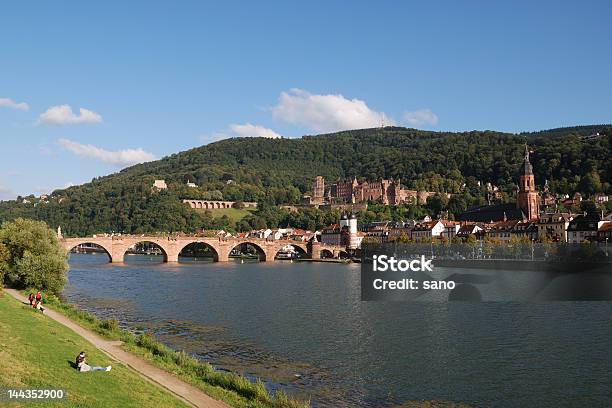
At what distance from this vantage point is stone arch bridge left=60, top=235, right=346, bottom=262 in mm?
72250

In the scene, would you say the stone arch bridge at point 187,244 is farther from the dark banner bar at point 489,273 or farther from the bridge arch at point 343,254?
the dark banner bar at point 489,273

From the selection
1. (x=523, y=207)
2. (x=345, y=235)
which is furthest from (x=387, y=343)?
(x=523, y=207)

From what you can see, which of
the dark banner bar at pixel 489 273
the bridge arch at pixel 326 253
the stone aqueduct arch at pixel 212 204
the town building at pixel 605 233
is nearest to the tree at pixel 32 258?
the dark banner bar at pixel 489 273

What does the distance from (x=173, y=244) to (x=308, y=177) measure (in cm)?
11723

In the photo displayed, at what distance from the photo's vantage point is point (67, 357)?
14641 millimetres

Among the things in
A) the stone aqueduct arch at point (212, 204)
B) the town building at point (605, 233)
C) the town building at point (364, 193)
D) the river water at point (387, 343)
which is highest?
the town building at point (364, 193)

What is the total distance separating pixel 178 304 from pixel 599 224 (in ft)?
188

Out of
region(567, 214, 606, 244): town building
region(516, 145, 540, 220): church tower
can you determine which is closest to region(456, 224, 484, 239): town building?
region(567, 214, 606, 244): town building

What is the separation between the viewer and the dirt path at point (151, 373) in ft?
42.0

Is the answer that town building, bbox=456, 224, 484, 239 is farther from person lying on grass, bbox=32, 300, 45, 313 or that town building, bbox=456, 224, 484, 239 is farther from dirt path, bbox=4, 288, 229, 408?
dirt path, bbox=4, 288, 229, 408

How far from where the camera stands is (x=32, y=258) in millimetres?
30953

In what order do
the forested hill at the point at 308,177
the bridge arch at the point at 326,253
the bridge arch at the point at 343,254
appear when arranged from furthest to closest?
1. the forested hill at the point at 308,177
2. the bridge arch at the point at 343,254
3. the bridge arch at the point at 326,253

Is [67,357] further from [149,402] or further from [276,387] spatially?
[276,387]

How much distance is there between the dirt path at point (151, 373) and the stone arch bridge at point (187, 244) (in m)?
46.2
